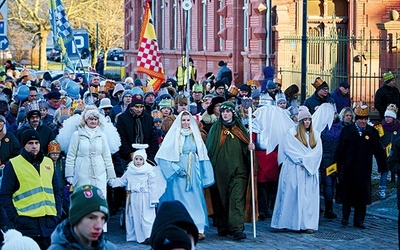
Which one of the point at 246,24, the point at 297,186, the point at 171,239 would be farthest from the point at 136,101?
the point at 246,24

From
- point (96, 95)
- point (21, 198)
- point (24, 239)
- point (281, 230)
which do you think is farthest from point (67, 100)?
point (24, 239)

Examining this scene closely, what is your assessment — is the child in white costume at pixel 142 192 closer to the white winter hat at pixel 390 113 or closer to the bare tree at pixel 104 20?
the white winter hat at pixel 390 113

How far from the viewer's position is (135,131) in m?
16.0

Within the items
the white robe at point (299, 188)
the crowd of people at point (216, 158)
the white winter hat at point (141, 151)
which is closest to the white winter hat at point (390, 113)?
the crowd of people at point (216, 158)

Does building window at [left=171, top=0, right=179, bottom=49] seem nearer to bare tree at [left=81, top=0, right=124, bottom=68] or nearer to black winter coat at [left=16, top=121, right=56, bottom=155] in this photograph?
bare tree at [left=81, top=0, right=124, bottom=68]

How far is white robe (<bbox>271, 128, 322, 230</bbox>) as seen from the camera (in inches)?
622

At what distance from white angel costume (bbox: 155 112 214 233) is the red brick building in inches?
389

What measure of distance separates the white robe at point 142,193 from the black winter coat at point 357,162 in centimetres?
261

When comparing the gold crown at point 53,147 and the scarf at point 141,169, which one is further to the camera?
the scarf at point 141,169

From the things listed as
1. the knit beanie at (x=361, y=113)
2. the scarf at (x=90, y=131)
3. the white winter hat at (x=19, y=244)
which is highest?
the knit beanie at (x=361, y=113)

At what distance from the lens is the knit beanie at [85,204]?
617cm

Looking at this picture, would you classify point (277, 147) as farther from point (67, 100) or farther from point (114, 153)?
point (67, 100)

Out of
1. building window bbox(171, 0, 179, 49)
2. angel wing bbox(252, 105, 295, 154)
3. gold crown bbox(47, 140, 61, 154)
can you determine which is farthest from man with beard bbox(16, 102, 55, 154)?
building window bbox(171, 0, 179, 49)

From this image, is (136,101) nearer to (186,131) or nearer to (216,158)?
(186,131)
